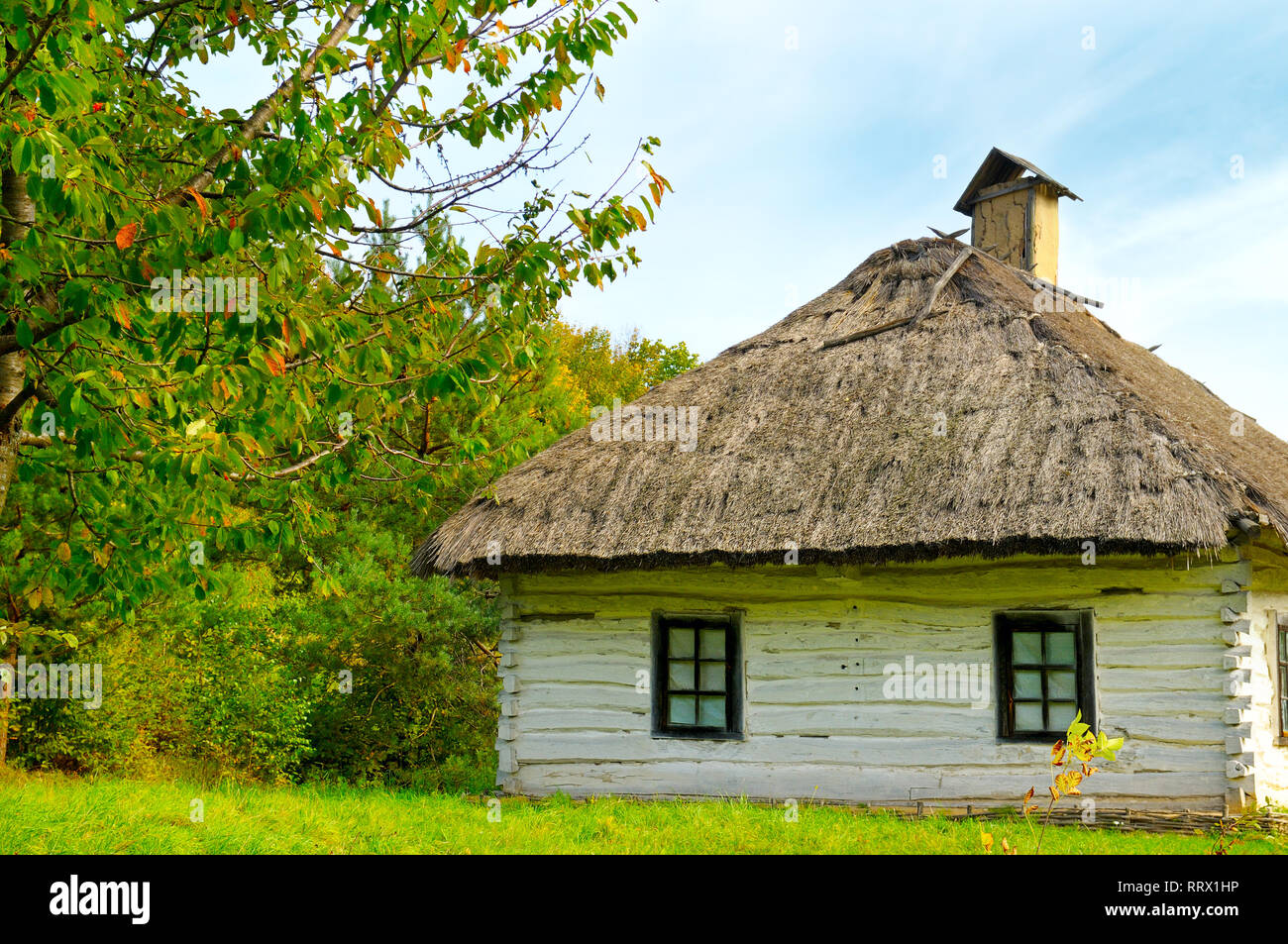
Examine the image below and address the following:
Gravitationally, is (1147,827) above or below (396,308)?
below

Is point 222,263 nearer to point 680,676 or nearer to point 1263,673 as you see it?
point 680,676

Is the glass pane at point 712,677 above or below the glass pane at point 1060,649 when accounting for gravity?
below

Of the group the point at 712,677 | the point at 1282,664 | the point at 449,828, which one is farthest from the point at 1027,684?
the point at 449,828

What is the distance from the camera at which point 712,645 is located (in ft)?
34.7

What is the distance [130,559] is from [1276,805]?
8633 mm

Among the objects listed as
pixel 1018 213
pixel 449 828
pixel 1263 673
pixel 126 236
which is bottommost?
pixel 449 828

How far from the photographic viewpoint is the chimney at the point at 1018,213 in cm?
1435

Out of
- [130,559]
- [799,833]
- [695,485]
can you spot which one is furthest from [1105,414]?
[130,559]

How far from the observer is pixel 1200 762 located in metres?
8.80

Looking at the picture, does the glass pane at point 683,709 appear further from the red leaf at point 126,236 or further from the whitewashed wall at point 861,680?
the red leaf at point 126,236

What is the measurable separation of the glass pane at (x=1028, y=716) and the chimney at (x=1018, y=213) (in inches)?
263

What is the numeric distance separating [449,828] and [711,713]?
10.4ft

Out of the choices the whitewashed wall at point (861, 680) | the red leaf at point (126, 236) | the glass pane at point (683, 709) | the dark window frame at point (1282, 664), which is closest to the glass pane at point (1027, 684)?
the whitewashed wall at point (861, 680)
